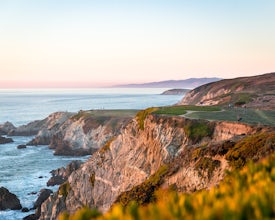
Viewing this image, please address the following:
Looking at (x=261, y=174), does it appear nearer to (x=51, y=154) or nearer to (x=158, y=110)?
(x=158, y=110)

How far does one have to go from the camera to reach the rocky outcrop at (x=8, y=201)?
50.4m

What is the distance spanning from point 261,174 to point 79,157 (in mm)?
84201

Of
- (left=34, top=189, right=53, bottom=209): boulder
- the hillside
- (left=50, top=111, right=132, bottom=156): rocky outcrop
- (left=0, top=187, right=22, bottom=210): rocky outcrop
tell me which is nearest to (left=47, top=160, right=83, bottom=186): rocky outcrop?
(left=34, top=189, right=53, bottom=209): boulder

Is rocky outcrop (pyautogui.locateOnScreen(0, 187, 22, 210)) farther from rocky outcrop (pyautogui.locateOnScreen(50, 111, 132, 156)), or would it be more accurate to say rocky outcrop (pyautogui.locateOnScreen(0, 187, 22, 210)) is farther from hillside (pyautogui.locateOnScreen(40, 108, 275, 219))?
rocky outcrop (pyautogui.locateOnScreen(50, 111, 132, 156))

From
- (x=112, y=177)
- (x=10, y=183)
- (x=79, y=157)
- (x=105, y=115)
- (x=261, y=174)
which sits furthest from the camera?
(x=105, y=115)

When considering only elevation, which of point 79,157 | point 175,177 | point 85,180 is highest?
point 175,177

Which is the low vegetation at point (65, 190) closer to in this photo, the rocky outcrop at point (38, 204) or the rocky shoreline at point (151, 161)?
the rocky shoreline at point (151, 161)

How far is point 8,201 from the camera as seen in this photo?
50812 mm

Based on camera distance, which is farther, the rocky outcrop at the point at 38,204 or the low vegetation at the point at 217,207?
the rocky outcrop at the point at 38,204

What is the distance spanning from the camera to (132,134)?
45.2 m

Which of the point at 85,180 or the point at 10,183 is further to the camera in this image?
the point at 10,183

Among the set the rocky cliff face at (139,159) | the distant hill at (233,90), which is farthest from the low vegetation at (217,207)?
the distant hill at (233,90)

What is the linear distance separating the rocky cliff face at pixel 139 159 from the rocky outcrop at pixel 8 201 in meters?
9.39

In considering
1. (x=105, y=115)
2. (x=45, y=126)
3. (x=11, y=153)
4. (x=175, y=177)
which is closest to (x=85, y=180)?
(x=175, y=177)
